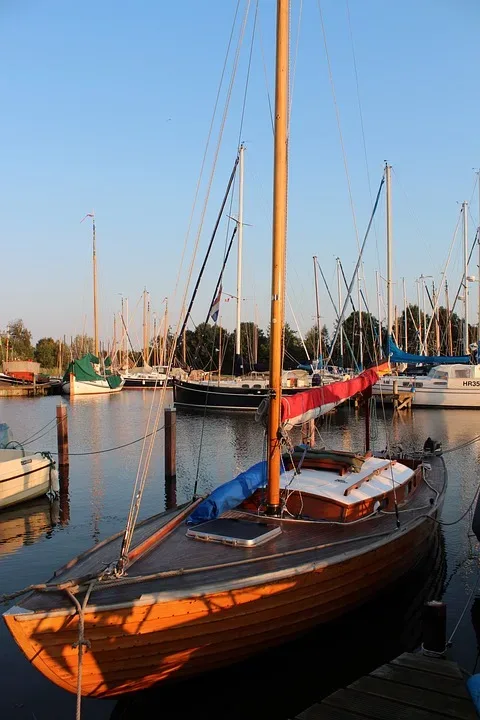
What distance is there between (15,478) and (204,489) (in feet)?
19.1

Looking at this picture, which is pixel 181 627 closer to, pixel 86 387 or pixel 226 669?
pixel 226 669

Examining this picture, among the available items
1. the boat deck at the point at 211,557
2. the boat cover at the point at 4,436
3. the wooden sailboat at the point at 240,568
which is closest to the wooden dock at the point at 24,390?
the boat cover at the point at 4,436

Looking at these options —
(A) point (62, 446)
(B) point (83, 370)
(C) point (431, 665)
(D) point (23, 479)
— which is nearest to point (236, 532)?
(C) point (431, 665)

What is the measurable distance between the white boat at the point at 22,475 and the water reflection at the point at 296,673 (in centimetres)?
1027

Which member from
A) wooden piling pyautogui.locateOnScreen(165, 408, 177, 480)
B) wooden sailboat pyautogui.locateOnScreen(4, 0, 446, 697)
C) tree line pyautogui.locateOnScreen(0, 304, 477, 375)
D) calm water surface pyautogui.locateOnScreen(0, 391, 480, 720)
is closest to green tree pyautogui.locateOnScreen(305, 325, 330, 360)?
tree line pyautogui.locateOnScreen(0, 304, 477, 375)

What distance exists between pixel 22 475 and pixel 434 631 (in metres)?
12.8

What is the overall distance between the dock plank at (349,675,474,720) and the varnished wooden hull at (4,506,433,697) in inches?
57.0

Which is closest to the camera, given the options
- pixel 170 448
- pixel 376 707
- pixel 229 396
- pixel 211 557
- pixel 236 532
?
pixel 376 707

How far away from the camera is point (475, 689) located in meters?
6.38

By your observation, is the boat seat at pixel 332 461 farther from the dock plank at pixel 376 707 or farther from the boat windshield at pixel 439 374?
the boat windshield at pixel 439 374

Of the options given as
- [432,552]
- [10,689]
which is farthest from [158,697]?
[432,552]

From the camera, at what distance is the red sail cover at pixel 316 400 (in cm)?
1072

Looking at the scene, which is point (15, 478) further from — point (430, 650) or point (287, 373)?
point (287, 373)

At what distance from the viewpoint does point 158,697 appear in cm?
812
